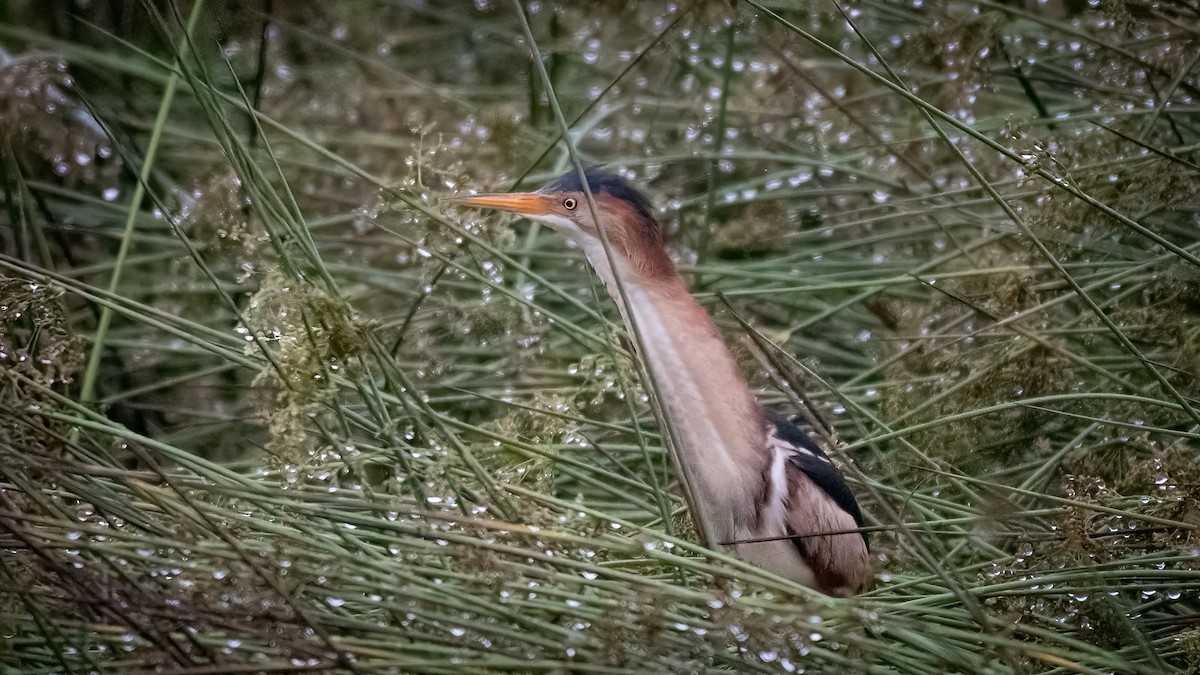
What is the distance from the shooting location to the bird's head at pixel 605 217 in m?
1.57

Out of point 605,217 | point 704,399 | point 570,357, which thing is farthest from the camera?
point 570,357

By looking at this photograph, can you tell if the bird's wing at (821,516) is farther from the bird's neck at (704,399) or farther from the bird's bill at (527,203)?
the bird's bill at (527,203)

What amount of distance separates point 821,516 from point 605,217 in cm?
47

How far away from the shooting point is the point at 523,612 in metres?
1.22

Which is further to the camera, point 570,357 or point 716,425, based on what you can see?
point 570,357

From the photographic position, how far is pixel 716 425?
1503mm

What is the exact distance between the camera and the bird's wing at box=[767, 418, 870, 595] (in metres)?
1.56

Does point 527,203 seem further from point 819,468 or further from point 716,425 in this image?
point 819,468

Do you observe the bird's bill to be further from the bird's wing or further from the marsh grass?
the bird's wing

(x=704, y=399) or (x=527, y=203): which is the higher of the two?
(x=527, y=203)

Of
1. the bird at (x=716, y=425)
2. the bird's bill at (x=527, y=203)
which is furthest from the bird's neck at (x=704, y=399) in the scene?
the bird's bill at (x=527, y=203)

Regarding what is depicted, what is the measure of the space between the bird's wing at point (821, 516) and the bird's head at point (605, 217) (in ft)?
0.90

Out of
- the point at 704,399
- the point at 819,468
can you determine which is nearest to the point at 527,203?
the point at 704,399

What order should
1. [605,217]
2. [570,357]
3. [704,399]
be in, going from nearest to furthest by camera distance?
[704,399], [605,217], [570,357]
